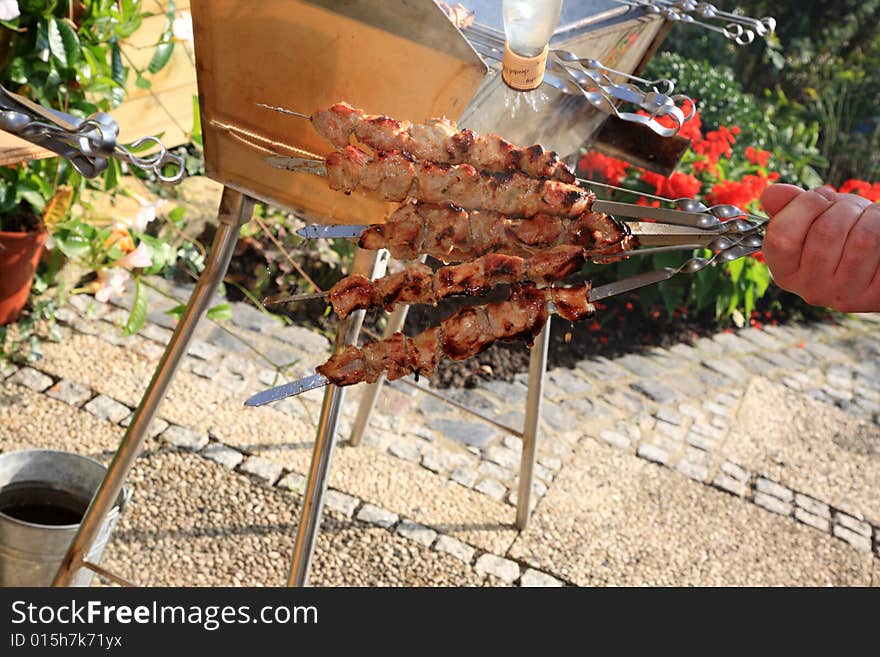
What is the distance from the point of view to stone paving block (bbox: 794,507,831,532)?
3879 millimetres

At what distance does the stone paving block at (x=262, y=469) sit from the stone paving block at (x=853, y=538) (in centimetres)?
238

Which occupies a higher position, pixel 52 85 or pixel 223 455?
pixel 52 85

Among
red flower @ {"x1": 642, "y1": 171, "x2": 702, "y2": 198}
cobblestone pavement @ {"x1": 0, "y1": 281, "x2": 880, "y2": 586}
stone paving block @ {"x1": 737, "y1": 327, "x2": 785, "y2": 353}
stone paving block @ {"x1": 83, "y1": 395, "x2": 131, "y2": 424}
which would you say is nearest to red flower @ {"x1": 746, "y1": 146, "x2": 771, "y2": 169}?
red flower @ {"x1": 642, "y1": 171, "x2": 702, "y2": 198}

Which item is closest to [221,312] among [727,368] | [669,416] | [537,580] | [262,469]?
[262,469]

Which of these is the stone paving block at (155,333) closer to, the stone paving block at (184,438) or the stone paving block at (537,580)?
the stone paving block at (184,438)

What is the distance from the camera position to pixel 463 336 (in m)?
1.57

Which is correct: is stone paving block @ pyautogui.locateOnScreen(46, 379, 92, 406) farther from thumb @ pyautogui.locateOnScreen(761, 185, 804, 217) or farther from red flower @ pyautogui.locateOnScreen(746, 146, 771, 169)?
red flower @ pyautogui.locateOnScreen(746, 146, 771, 169)

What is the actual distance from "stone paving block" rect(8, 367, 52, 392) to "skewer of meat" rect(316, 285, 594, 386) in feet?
7.07

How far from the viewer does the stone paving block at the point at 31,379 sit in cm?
333

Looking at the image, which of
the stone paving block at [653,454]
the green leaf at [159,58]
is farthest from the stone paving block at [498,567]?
the green leaf at [159,58]

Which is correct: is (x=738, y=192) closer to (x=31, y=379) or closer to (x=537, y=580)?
(x=537, y=580)

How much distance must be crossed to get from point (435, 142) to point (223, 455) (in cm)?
208

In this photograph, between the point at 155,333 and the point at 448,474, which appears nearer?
the point at 448,474
